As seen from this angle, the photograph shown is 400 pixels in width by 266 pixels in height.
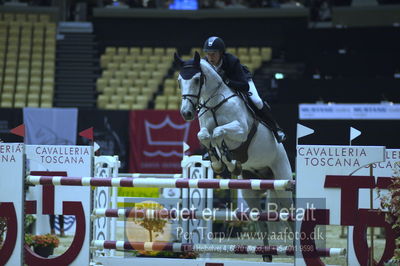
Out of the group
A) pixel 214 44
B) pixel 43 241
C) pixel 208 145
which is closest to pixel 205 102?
pixel 208 145

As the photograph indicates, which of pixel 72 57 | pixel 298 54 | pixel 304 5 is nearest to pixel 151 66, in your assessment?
pixel 72 57

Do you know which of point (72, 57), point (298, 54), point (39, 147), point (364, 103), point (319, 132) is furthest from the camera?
point (72, 57)

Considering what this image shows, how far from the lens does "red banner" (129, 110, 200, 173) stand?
598 inches

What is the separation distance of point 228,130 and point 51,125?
30.7 feet

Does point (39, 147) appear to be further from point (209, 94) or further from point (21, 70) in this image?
point (21, 70)

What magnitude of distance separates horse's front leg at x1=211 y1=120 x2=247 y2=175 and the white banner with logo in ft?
23.9

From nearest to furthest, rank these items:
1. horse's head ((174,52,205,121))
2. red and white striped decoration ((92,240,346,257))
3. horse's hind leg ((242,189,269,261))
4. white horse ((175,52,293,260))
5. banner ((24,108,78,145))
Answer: red and white striped decoration ((92,240,346,257)) < horse's head ((174,52,205,121)) < white horse ((175,52,293,260)) < horse's hind leg ((242,189,269,261)) < banner ((24,108,78,145))

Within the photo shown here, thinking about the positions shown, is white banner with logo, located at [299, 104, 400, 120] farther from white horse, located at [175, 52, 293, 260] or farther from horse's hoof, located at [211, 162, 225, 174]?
horse's hoof, located at [211, 162, 225, 174]

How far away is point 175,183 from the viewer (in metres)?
5.35

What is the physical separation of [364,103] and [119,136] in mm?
4957

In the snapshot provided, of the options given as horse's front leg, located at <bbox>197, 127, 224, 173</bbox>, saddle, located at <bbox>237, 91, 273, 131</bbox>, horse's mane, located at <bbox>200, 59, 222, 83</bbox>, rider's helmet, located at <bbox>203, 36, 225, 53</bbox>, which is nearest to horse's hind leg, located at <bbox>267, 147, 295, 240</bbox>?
saddle, located at <bbox>237, 91, 273, 131</bbox>

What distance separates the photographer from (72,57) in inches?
770

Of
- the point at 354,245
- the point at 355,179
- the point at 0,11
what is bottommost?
the point at 354,245

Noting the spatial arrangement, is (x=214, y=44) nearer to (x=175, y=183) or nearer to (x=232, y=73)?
(x=232, y=73)
